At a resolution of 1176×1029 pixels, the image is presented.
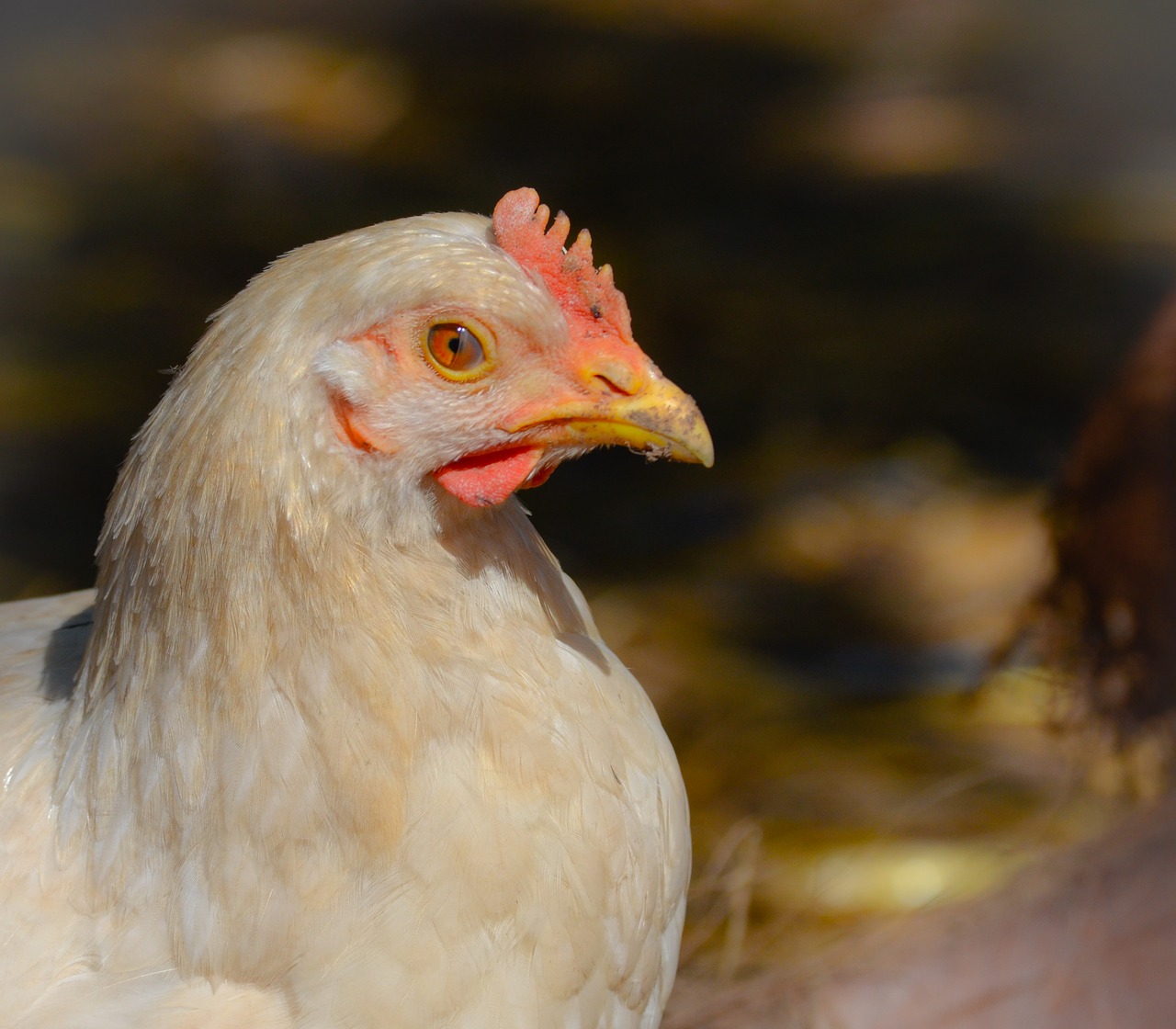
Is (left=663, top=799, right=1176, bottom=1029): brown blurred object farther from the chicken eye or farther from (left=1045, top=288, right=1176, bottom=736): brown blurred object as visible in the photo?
the chicken eye

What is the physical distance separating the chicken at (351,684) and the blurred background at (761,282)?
164 centimetres

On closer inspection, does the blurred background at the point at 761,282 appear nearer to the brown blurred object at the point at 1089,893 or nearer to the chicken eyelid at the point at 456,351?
the brown blurred object at the point at 1089,893

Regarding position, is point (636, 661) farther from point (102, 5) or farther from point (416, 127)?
point (102, 5)

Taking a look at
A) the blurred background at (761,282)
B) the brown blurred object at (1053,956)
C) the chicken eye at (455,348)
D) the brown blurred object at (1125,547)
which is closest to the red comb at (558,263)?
the chicken eye at (455,348)

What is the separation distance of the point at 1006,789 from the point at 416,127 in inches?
129

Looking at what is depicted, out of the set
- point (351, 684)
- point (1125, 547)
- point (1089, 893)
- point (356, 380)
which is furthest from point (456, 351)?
point (1125, 547)

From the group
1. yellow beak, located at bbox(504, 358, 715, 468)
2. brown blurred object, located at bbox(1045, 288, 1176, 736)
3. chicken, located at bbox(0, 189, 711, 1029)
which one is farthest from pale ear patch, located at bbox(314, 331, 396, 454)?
brown blurred object, located at bbox(1045, 288, 1176, 736)

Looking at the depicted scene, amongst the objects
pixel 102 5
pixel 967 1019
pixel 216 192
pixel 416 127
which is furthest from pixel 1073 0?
pixel 967 1019

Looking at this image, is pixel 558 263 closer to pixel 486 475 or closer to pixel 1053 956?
pixel 486 475

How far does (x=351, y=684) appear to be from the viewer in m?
1.38

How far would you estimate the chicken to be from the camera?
132 cm

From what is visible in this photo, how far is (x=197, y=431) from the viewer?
133 cm

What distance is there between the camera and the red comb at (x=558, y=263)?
136 cm

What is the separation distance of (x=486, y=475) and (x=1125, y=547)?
175 cm
